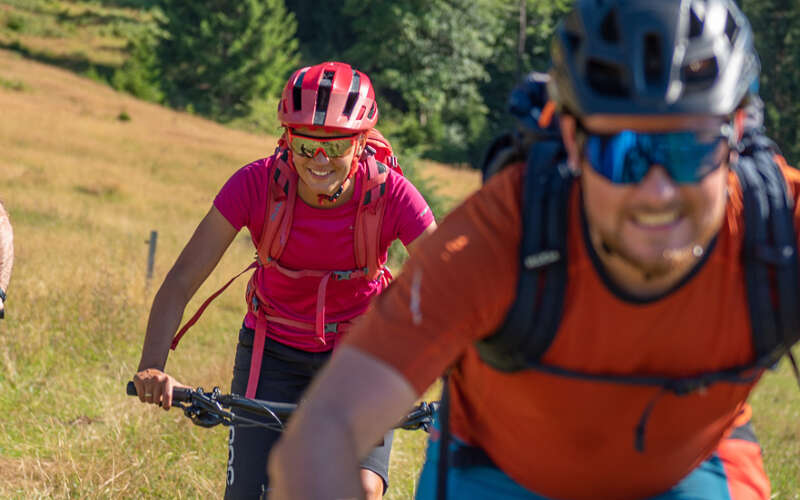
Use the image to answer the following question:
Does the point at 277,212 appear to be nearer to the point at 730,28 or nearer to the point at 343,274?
the point at 343,274

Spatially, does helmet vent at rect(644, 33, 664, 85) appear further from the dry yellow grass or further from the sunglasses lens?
the dry yellow grass

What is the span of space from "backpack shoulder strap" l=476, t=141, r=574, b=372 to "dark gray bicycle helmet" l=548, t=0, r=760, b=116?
0.18 meters

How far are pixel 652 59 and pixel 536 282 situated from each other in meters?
0.47

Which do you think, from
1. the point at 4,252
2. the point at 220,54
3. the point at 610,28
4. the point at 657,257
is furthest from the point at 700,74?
the point at 220,54

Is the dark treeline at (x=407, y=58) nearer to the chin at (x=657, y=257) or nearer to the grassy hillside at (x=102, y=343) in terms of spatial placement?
the grassy hillside at (x=102, y=343)

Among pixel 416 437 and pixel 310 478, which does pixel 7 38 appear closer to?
pixel 416 437

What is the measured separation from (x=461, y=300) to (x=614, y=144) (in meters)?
0.41

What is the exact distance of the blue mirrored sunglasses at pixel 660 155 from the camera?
75.1 inches

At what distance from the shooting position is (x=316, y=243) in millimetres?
4203

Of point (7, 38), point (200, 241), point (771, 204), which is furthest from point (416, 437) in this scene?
point (7, 38)

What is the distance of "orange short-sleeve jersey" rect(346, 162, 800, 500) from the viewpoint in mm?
1927

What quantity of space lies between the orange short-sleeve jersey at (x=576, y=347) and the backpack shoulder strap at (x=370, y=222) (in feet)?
6.15

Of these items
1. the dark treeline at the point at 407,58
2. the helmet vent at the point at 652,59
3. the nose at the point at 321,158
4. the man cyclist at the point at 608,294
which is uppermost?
the helmet vent at the point at 652,59

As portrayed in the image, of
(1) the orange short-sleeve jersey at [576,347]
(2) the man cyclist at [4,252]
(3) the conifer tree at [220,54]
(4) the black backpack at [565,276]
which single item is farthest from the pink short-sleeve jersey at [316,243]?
(3) the conifer tree at [220,54]
